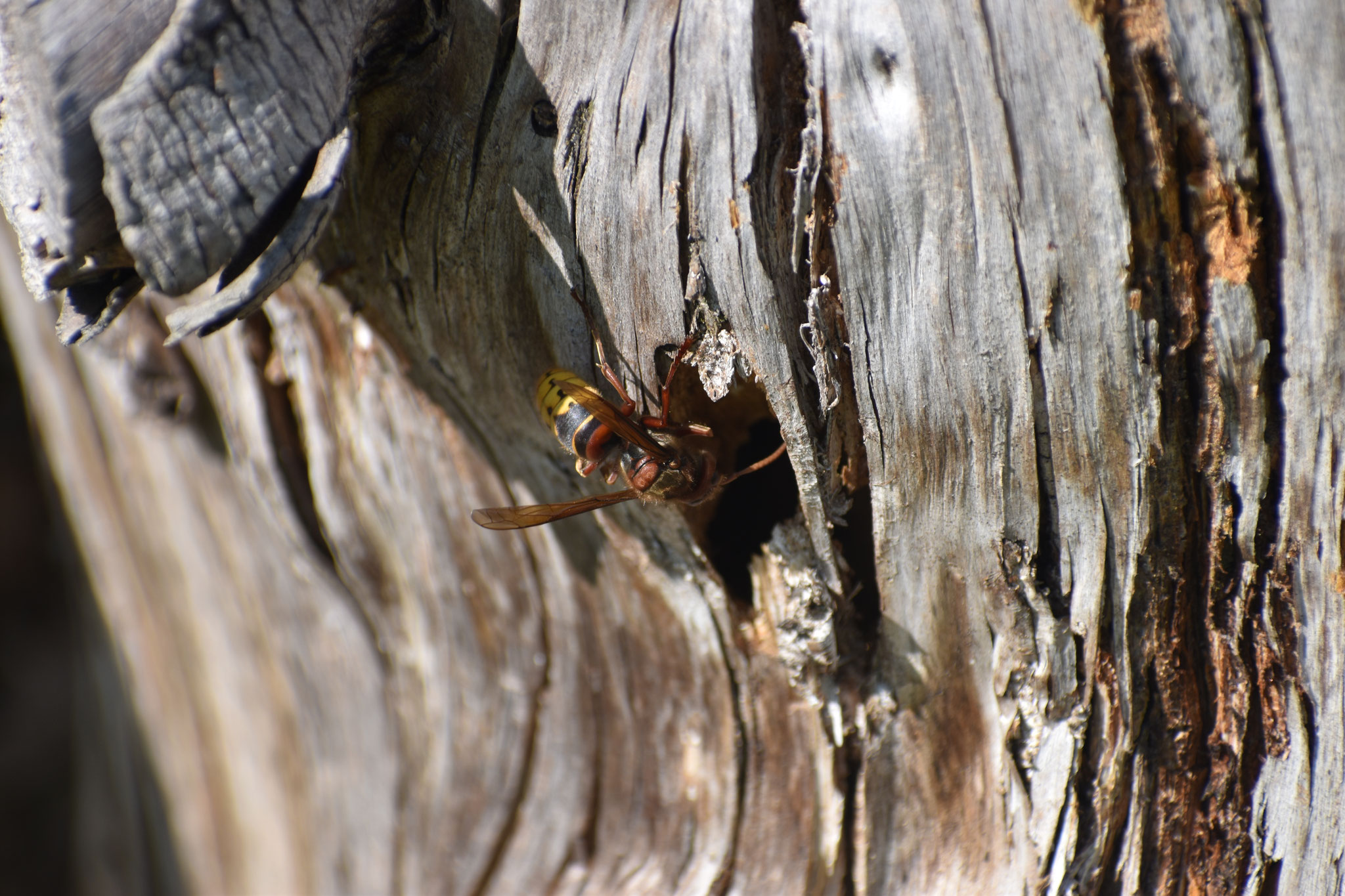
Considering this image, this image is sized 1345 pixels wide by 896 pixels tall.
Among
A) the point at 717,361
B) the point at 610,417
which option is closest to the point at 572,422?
the point at 610,417

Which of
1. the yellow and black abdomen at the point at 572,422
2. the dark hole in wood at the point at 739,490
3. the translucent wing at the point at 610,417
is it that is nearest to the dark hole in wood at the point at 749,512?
the dark hole in wood at the point at 739,490

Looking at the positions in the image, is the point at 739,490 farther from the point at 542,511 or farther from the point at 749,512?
the point at 542,511

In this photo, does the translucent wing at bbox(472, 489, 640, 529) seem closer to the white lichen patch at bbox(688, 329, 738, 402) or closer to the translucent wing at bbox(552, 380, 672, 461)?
the translucent wing at bbox(552, 380, 672, 461)

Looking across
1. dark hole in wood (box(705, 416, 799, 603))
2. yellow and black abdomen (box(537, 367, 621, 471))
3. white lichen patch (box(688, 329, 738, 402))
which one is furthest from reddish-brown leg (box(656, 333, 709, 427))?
dark hole in wood (box(705, 416, 799, 603))

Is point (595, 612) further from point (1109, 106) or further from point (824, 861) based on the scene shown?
point (1109, 106)

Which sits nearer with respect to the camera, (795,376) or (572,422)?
(795,376)
